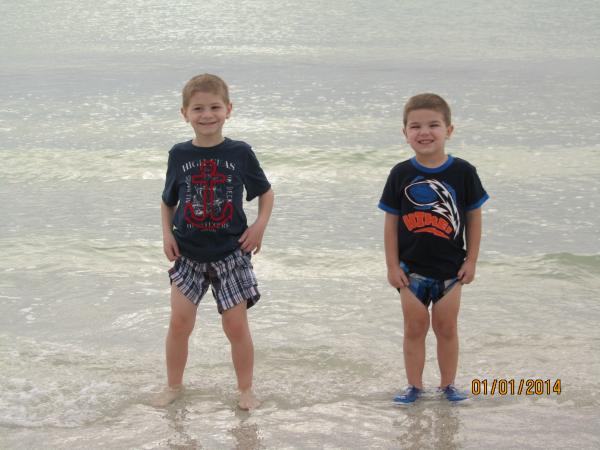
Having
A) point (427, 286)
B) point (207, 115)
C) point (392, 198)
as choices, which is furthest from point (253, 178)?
point (427, 286)

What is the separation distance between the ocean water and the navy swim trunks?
0.44 meters

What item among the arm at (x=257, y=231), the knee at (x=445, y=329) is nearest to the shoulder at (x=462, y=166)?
the knee at (x=445, y=329)

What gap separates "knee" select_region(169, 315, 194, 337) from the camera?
3.42 m

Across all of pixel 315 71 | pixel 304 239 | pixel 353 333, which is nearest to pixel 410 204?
pixel 353 333

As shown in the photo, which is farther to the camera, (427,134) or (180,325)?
(180,325)

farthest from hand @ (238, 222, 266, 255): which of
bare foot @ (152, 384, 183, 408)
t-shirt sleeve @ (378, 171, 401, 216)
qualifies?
bare foot @ (152, 384, 183, 408)

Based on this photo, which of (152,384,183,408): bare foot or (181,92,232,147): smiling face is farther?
(152,384,183,408): bare foot

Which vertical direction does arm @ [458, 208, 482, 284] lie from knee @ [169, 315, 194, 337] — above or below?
above

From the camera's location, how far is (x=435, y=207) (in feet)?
10.5

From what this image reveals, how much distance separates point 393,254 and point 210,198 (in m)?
0.72

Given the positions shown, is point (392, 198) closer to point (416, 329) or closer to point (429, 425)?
point (416, 329)

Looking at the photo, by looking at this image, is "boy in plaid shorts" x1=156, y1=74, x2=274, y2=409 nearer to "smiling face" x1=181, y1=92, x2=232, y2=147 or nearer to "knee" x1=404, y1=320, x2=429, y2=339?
"smiling face" x1=181, y1=92, x2=232, y2=147

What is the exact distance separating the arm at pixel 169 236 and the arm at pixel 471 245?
108 cm

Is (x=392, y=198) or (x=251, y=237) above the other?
(x=392, y=198)
